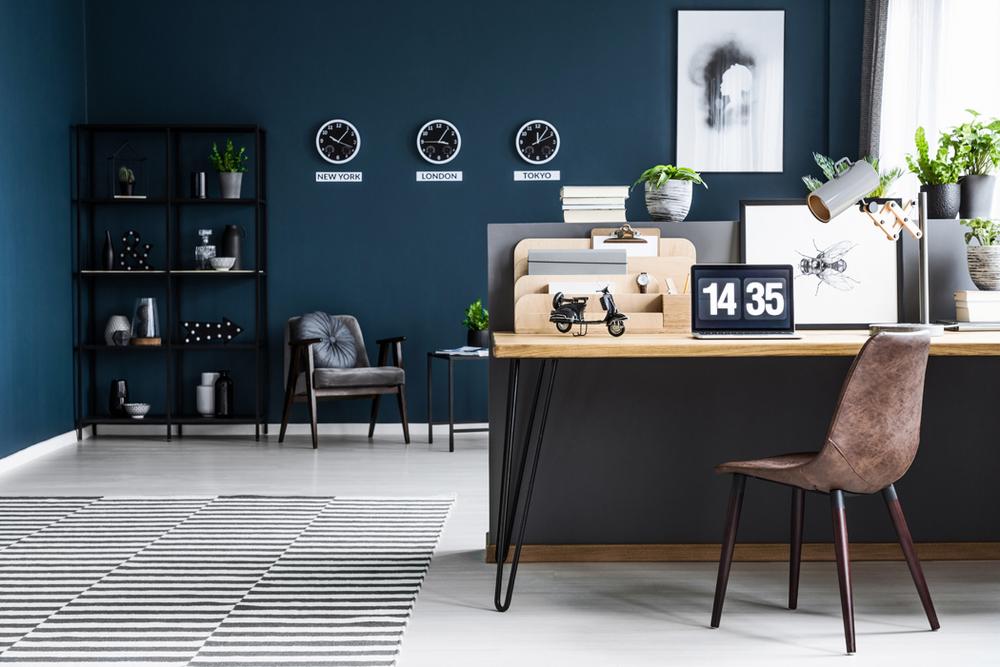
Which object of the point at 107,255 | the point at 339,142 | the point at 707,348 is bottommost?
the point at 707,348

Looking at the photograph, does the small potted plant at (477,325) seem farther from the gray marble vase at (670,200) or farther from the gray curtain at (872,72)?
the gray marble vase at (670,200)

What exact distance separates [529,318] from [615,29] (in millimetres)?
4222

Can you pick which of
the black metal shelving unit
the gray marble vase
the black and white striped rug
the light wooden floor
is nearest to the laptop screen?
the gray marble vase

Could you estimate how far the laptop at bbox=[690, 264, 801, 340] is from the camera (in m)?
3.31

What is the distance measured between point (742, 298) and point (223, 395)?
4571 mm

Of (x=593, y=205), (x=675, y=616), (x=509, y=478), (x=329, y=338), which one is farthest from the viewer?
(x=329, y=338)

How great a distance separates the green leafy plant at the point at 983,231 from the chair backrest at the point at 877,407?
105 cm

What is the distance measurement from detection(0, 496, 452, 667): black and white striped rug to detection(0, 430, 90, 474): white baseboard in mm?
1052

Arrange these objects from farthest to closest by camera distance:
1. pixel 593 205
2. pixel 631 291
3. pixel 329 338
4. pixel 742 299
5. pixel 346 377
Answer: pixel 329 338 → pixel 346 377 → pixel 593 205 → pixel 631 291 → pixel 742 299

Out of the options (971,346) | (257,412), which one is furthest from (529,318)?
(257,412)

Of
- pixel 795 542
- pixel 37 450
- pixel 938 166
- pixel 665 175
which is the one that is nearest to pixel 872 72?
pixel 938 166

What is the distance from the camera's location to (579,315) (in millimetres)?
3434

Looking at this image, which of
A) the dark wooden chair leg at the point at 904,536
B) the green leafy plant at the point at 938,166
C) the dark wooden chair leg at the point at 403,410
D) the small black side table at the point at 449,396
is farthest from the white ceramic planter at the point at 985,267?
the dark wooden chair leg at the point at 403,410

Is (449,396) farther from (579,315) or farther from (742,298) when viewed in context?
(742,298)
